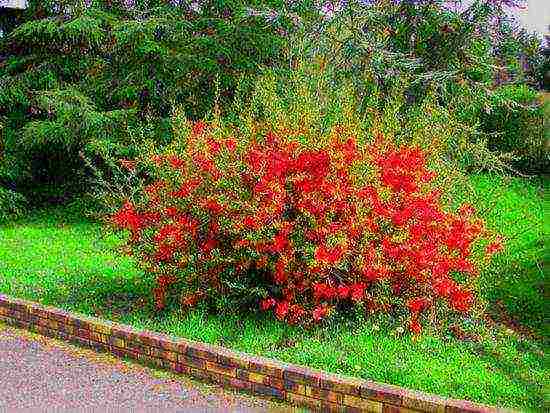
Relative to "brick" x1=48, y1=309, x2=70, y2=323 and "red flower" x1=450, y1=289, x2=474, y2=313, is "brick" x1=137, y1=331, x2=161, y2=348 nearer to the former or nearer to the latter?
"brick" x1=48, y1=309, x2=70, y2=323

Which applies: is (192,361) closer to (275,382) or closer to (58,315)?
(275,382)

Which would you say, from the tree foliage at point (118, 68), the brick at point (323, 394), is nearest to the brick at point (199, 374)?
the brick at point (323, 394)

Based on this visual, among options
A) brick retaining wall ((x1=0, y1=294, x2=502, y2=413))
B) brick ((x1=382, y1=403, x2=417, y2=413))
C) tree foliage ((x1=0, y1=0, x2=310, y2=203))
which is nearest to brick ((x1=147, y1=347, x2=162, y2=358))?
brick retaining wall ((x1=0, y1=294, x2=502, y2=413))

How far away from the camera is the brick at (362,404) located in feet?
14.6

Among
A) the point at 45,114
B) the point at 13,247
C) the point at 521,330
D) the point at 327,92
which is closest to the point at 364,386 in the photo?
the point at 521,330

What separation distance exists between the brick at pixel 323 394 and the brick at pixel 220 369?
589mm

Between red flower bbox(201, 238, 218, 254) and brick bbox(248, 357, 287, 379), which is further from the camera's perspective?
red flower bbox(201, 238, 218, 254)

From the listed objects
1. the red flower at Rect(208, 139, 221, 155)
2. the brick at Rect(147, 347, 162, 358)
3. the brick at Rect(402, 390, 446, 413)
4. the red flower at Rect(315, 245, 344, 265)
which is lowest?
the brick at Rect(147, 347, 162, 358)

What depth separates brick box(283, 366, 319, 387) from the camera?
468 cm

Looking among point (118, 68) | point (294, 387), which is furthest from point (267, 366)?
point (118, 68)

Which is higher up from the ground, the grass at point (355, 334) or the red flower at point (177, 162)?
the red flower at point (177, 162)

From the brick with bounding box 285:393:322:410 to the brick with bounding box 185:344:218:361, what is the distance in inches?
25.0

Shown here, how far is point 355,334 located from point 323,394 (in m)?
1.02

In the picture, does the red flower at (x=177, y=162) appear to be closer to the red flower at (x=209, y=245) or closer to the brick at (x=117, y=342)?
the red flower at (x=209, y=245)
